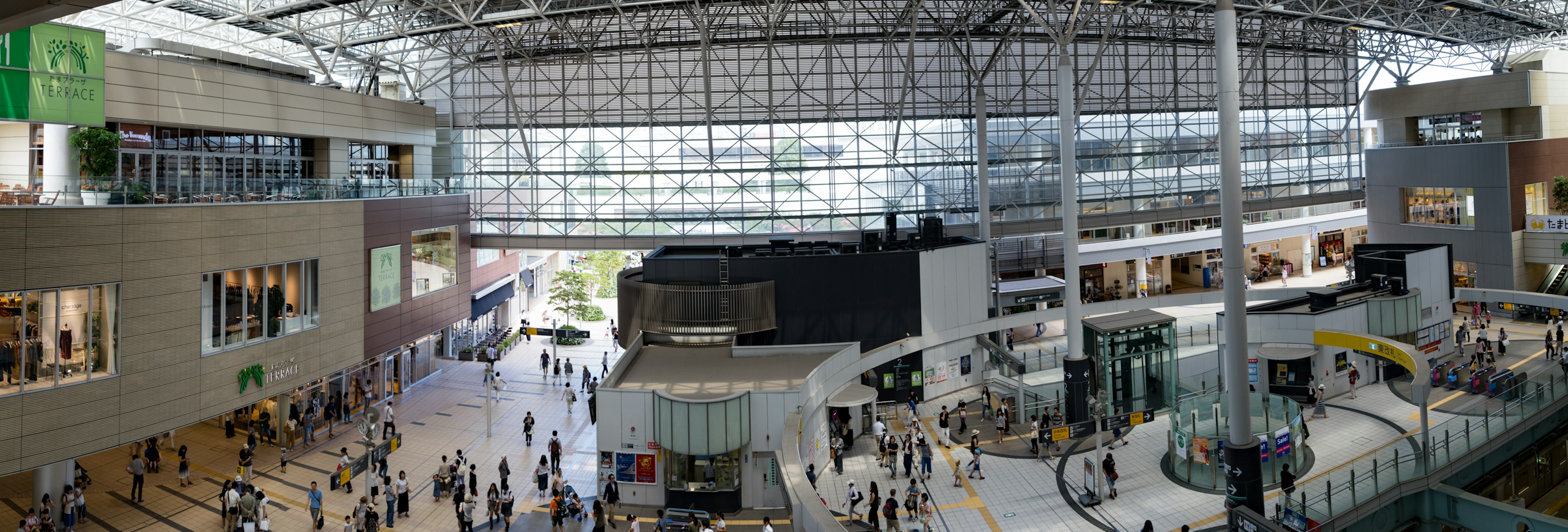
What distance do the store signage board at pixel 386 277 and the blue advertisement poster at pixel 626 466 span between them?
43.5ft

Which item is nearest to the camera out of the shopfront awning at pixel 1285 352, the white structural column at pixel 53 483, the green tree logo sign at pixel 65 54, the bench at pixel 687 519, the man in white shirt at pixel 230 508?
the bench at pixel 687 519

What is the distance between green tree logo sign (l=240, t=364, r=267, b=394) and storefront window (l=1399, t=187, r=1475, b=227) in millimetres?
47928

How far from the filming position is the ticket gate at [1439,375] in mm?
26016

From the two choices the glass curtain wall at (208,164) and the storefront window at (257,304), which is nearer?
the glass curtain wall at (208,164)

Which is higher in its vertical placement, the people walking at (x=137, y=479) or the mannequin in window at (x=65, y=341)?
the mannequin in window at (x=65, y=341)

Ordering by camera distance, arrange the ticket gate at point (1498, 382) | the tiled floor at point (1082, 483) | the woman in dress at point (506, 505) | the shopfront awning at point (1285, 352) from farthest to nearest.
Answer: the shopfront awning at point (1285, 352)
the ticket gate at point (1498, 382)
the woman in dress at point (506, 505)
the tiled floor at point (1082, 483)

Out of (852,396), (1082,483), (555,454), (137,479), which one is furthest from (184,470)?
(1082,483)

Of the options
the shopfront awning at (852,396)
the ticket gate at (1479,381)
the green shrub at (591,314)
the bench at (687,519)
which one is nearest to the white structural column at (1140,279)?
the ticket gate at (1479,381)

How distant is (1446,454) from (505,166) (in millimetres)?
35506

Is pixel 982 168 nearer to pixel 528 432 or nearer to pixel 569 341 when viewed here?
pixel 528 432

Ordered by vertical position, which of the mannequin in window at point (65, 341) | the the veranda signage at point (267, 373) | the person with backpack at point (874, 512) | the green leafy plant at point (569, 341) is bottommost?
the person with backpack at point (874, 512)

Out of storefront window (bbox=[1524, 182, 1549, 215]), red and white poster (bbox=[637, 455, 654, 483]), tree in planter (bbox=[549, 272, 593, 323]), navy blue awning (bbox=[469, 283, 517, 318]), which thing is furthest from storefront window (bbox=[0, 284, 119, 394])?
storefront window (bbox=[1524, 182, 1549, 215])

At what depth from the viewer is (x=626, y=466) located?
19203mm

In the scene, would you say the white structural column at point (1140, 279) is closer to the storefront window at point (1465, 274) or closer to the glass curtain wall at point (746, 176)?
the glass curtain wall at point (746, 176)
